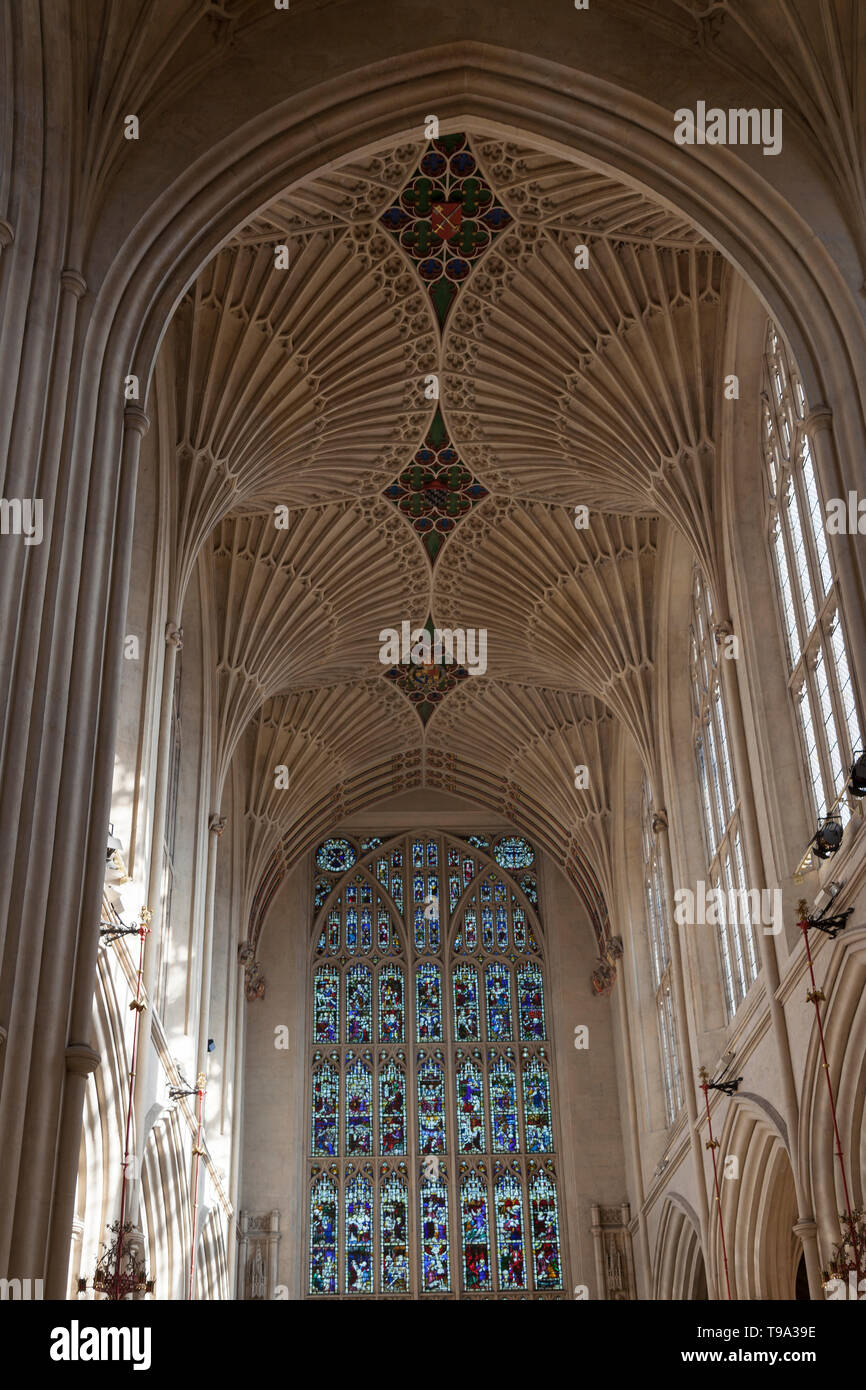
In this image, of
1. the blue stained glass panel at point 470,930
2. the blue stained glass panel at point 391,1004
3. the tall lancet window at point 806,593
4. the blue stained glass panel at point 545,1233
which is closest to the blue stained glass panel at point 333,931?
the blue stained glass panel at point 391,1004

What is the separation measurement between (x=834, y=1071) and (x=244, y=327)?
10.2 meters

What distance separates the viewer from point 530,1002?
27.4 metres

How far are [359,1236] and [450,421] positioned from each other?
562 inches

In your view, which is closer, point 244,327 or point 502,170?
point 502,170

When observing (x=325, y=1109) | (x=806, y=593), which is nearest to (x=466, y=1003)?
(x=325, y=1109)

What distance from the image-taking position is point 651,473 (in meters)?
17.7

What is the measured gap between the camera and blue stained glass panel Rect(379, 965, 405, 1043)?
2705 centimetres

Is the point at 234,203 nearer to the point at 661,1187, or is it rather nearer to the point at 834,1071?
the point at 834,1071

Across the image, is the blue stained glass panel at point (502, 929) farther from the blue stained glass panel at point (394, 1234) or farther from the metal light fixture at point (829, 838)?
the metal light fixture at point (829, 838)

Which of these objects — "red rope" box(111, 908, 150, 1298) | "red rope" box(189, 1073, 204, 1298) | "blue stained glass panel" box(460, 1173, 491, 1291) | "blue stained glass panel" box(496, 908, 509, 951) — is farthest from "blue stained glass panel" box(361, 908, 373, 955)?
"red rope" box(111, 908, 150, 1298)

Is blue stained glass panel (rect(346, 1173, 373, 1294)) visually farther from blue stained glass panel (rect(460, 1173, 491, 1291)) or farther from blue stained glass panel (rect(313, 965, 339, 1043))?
blue stained glass panel (rect(313, 965, 339, 1043))

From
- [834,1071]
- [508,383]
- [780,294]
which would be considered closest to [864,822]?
[834,1071]

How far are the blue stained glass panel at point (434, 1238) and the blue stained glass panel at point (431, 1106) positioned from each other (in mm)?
675

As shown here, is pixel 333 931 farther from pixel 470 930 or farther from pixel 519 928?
pixel 519 928
